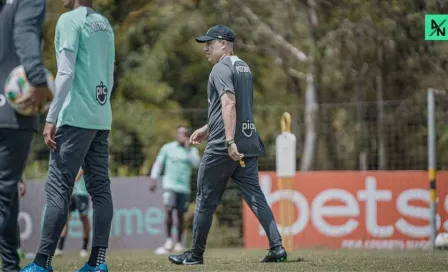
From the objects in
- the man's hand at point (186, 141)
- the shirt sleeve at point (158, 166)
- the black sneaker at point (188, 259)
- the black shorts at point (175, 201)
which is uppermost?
the man's hand at point (186, 141)

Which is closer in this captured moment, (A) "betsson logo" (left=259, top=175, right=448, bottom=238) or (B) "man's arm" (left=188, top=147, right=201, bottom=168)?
(A) "betsson logo" (left=259, top=175, right=448, bottom=238)

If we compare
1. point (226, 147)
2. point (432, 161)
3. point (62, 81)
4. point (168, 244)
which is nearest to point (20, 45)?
point (62, 81)

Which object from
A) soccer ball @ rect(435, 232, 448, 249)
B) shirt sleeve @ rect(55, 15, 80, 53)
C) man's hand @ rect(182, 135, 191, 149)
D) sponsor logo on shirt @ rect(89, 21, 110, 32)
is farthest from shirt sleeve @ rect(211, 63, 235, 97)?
man's hand @ rect(182, 135, 191, 149)

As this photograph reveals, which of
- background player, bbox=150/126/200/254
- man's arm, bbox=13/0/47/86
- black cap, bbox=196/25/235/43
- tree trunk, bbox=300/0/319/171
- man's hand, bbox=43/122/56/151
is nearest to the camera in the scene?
man's arm, bbox=13/0/47/86

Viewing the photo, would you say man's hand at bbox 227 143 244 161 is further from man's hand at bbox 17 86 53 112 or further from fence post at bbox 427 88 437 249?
fence post at bbox 427 88 437 249

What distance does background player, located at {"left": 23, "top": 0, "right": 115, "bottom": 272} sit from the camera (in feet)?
24.9

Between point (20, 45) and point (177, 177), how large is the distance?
11801mm

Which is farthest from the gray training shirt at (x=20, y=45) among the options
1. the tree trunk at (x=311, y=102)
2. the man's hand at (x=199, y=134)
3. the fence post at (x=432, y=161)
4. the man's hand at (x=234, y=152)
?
the tree trunk at (x=311, y=102)

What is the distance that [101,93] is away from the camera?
309 inches

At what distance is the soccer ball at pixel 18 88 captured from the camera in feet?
21.7

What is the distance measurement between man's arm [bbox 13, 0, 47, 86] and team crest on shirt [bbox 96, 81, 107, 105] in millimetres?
1065

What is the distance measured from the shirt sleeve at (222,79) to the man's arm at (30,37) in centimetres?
267

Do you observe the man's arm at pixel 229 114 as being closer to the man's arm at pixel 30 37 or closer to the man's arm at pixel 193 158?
the man's arm at pixel 30 37

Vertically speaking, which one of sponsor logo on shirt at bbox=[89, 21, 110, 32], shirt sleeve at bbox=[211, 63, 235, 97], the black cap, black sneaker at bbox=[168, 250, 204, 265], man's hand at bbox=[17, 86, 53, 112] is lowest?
black sneaker at bbox=[168, 250, 204, 265]
